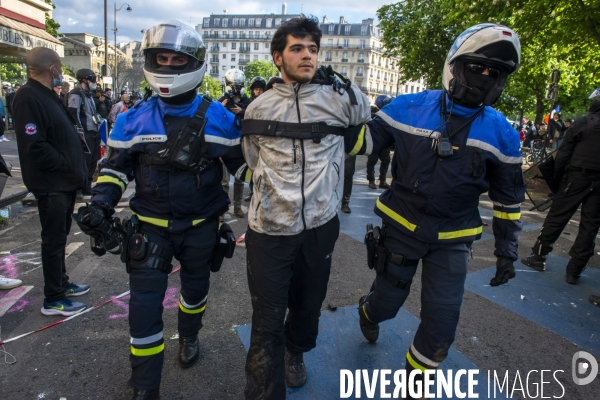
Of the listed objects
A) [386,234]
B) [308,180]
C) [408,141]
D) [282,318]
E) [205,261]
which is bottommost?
[282,318]

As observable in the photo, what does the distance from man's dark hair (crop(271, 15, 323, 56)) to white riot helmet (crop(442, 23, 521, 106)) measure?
863 millimetres

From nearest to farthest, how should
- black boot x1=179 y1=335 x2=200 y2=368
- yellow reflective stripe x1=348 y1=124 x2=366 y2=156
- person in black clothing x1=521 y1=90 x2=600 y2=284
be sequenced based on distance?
yellow reflective stripe x1=348 y1=124 x2=366 y2=156 < black boot x1=179 y1=335 x2=200 y2=368 < person in black clothing x1=521 y1=90 x2=600 y2=284

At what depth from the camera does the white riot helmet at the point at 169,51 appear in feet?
8.08

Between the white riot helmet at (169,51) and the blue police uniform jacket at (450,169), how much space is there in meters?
1.17

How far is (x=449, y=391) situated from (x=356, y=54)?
10207 centimetres

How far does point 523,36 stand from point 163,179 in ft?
32.5

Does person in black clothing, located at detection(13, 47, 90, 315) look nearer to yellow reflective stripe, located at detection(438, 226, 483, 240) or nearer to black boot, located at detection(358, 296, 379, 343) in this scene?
black boot, located at detection(358, 296, 379, 343)

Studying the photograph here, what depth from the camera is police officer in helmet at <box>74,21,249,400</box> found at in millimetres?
2326

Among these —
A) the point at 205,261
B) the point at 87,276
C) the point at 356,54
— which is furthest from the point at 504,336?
the point at 356,54

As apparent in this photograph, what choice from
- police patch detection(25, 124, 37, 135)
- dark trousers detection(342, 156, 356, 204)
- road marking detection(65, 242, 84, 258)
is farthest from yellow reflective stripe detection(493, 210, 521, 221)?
road marking detection(65, 242, 84, 258)

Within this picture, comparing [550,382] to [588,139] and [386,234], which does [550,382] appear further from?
[588,139]

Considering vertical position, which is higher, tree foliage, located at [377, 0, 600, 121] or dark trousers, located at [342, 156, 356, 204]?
tree foliage, located at [377, 0, 600, 121]

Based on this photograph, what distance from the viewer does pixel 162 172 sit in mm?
2418

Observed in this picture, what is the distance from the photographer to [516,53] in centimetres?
238
